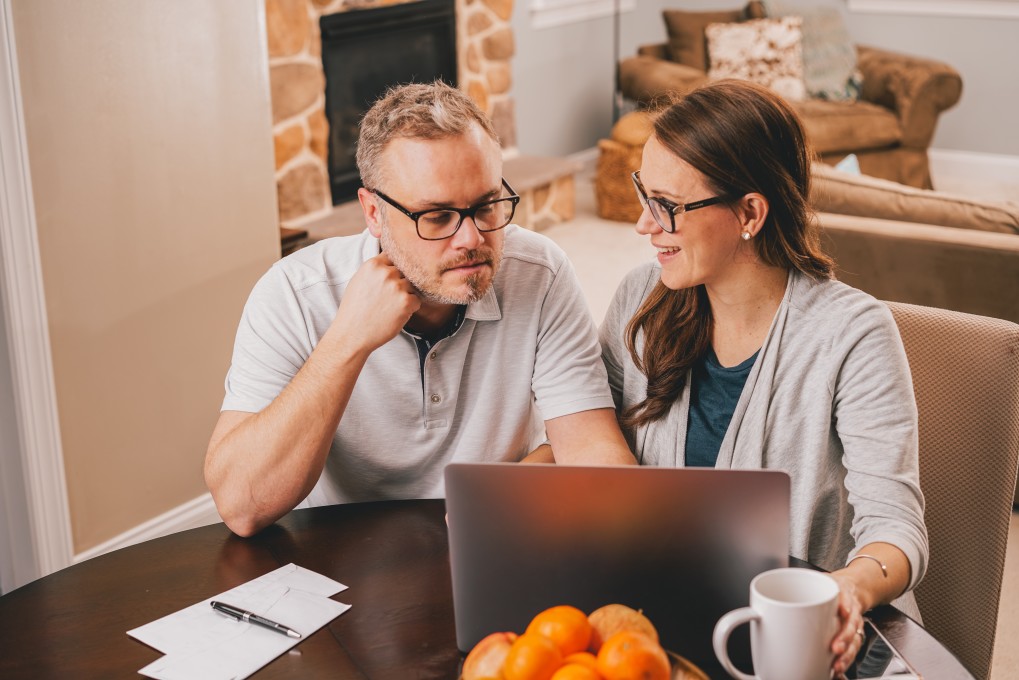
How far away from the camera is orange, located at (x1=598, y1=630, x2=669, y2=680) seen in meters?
0.86

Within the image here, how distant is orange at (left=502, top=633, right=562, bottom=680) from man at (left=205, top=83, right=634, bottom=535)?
60cm

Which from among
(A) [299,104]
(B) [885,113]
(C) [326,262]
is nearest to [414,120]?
(C) [326,262]

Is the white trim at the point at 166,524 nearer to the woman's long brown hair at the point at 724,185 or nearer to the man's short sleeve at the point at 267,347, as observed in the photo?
the man's short sleeve at the point at 267,347

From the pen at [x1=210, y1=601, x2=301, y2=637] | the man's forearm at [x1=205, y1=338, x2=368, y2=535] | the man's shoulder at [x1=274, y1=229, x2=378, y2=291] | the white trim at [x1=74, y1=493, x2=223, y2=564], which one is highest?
the man's shoulder at [x1=274, y1=229, x2=378, y2=291]

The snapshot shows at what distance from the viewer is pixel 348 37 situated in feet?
13.6

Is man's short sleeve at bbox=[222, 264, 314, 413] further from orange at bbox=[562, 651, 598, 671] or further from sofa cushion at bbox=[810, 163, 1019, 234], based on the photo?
sofa cushion at bbox=[810, 163, 1019, 234]

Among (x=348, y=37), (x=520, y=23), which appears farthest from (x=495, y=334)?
(x=520, y=23)

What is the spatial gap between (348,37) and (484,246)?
2921mm

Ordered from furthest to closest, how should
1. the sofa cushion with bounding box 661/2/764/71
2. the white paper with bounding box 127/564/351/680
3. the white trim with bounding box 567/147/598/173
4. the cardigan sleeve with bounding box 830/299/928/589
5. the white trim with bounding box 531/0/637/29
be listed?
the white trim with bounding box 567/147/598/173 → the sofa cushion with bounding box 661/2/764/71 → the white trim with bounding box 531/0/637/29 → the cardigan sleeve with bounding box 830/299/928/589 → the white paper with bounding box 127/564/351/680

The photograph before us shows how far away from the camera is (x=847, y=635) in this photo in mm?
984

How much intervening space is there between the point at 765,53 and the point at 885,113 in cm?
69

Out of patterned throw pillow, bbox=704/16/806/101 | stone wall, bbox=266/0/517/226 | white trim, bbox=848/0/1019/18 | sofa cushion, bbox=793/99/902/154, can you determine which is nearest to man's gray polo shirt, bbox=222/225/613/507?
stone wall, bbox=266/0/517/226

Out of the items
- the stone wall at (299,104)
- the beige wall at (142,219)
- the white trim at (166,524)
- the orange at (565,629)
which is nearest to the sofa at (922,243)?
the beige wall at (142,219)

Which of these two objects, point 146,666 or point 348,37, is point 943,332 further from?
point 348,37
